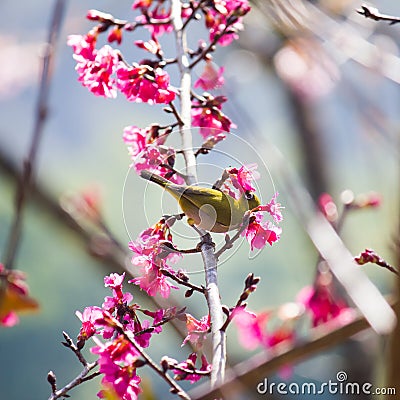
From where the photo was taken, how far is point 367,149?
0.65m

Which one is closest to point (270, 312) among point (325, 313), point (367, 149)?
point (325, 313)

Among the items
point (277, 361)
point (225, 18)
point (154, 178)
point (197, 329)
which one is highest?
point (225, 18)

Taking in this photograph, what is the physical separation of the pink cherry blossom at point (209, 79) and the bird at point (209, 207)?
231 mm

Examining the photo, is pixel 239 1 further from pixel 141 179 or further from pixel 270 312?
pixel 270 312

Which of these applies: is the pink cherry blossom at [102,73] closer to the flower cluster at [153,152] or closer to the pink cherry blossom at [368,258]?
the flower cluster at [153,152]

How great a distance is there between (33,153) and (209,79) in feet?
0.92

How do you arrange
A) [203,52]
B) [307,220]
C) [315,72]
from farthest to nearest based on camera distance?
[315,72] → [203,52] → [307,220]

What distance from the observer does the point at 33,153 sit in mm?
554

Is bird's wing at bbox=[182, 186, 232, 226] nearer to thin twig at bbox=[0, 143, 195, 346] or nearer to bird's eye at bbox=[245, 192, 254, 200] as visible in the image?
bird's eye at bbox=[245, 192, 254, 200]

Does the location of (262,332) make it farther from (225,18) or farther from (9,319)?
(225,18)

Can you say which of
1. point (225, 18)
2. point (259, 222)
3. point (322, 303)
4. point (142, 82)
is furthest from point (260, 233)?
point (322, 303)

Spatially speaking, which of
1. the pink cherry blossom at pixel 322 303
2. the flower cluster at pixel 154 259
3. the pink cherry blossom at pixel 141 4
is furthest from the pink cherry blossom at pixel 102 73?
the pink cherry blossom at pixel 322 303

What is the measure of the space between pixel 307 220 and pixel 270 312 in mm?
659

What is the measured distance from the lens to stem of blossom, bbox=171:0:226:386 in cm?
49
